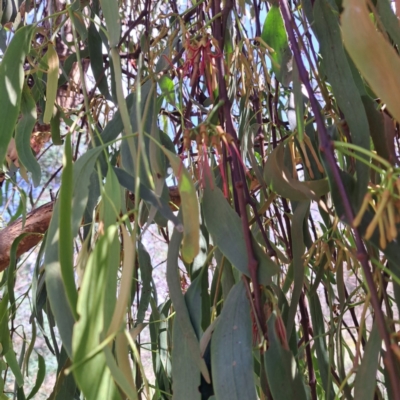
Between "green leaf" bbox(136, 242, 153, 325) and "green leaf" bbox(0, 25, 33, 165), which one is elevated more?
"green leaf" bbox(0, 25, 33, 165)

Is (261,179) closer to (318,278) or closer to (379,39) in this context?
(318,278)

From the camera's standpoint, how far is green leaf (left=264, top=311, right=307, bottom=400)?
373mm

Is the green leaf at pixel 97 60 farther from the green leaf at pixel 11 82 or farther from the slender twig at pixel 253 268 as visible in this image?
the slender twig at pixel 253 268

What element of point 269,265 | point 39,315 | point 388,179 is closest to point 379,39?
point 388,179

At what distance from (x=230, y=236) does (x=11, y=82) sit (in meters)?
0.22

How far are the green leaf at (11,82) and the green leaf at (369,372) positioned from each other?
30 centimetres

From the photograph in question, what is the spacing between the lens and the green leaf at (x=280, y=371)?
1.22 ft

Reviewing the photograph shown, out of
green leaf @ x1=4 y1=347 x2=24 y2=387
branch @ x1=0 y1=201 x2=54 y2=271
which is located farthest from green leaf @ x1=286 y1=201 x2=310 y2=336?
branch @ x1=0 y1=201 x2=54 y2=271

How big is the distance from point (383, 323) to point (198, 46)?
293mm

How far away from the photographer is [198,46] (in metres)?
0.48

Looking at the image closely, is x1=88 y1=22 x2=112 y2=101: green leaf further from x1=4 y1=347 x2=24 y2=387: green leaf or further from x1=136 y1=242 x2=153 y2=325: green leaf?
x1=4 y1=347 x2=24 y2=387: green leaf

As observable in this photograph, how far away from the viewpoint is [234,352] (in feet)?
1.22

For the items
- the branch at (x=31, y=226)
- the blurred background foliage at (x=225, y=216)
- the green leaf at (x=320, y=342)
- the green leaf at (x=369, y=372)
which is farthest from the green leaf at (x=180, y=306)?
the branch at (x=31, y=226)

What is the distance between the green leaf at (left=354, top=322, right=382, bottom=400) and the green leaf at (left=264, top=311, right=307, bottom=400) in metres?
0.04
